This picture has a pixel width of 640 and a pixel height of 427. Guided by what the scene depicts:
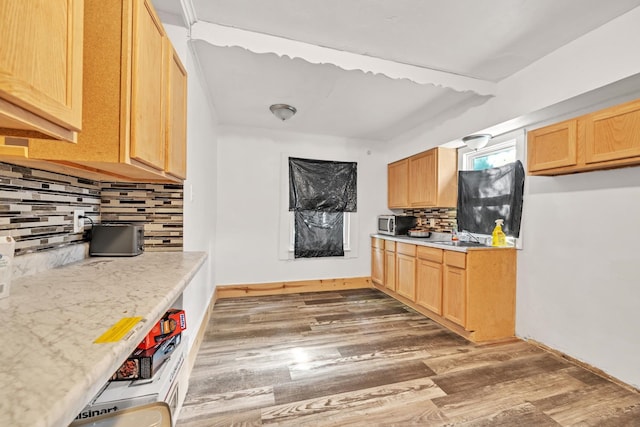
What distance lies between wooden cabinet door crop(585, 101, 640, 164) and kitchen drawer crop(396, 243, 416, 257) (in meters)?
1.84

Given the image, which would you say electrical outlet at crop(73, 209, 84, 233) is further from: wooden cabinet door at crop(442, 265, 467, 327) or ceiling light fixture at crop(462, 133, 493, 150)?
ceiling light fixture at crop(462, 133, 493, 150)

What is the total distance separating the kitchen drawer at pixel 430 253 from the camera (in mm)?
2928

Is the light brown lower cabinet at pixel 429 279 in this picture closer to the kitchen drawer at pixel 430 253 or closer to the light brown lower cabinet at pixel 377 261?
the kitchen drawer at pixel 430 253

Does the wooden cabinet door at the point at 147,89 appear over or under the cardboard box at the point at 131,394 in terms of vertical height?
over

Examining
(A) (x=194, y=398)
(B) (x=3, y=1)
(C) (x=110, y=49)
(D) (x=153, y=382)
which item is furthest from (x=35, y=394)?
(A) (x=194, y=398)

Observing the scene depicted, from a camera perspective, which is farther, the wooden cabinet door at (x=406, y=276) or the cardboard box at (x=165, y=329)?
the wooden cabinet door at (x=406, y=276)

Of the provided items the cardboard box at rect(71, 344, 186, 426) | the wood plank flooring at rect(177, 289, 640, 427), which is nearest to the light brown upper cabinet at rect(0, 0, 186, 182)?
the cardboard box at rect(71, 344, 186, 426)

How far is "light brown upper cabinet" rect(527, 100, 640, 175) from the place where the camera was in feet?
5.45

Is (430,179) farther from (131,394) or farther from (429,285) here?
(131,394)

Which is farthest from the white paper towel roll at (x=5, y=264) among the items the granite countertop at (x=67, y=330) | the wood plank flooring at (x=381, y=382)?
the wood plank flooring at (x=381, y=382)

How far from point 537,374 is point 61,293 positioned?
9.36ft

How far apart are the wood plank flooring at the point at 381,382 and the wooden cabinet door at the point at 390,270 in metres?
0.92

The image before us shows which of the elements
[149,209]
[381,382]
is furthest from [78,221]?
[381,382]

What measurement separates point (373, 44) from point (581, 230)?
2210mm
